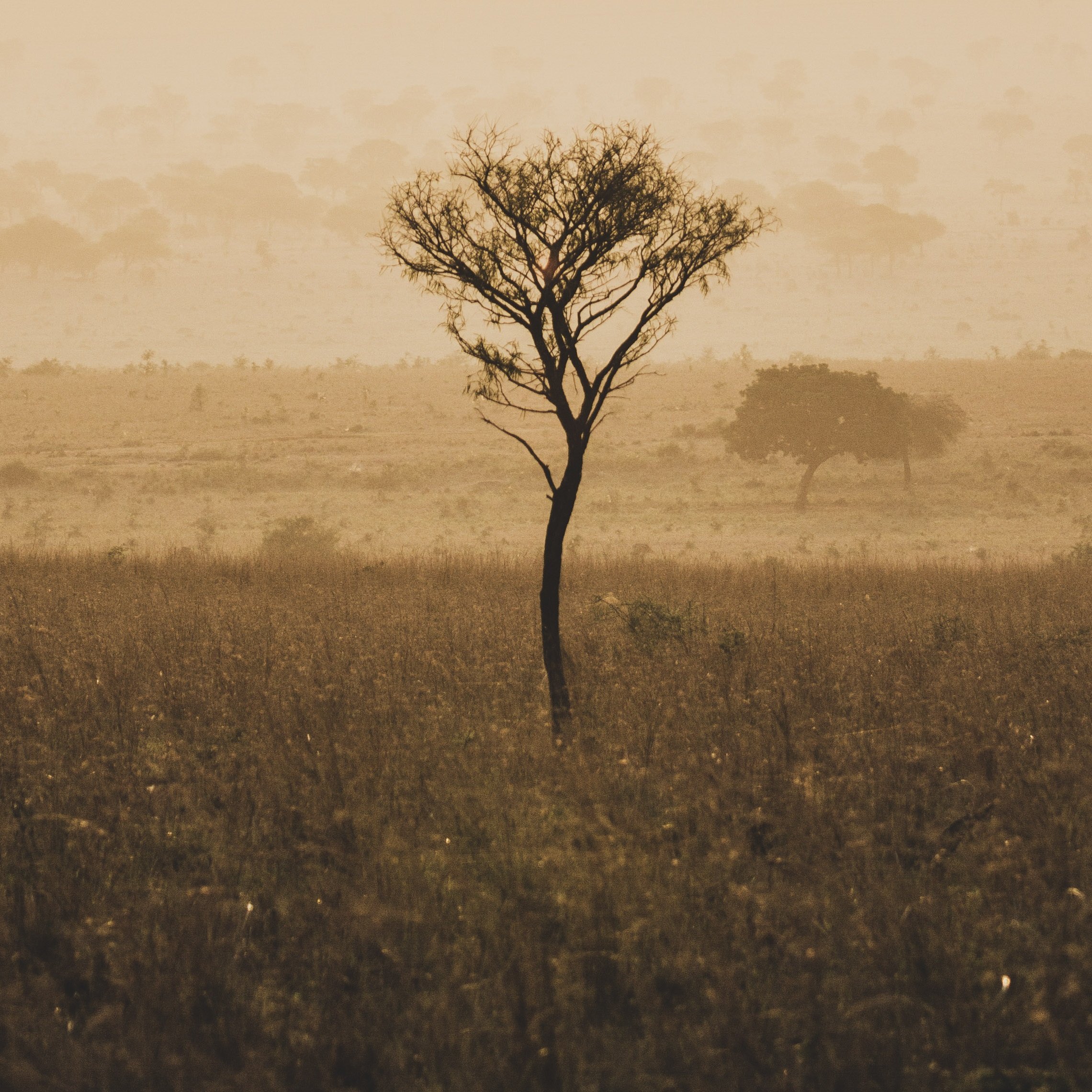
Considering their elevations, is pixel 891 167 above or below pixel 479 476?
above

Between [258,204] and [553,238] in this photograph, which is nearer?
[553,238]

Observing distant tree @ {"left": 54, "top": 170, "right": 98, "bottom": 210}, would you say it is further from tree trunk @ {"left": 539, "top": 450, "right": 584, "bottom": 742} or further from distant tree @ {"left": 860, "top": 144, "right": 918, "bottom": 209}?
tree trunk @ {"left": 539, "top": 450, "right": 584, "bottom": 742}

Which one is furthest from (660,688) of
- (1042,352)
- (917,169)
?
(917,169)

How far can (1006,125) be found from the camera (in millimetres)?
175500

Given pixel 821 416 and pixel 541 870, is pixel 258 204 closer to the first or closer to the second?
pixel 821 416

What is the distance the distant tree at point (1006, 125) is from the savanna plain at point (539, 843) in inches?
7835

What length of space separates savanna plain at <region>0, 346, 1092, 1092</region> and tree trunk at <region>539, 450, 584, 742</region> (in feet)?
0.93

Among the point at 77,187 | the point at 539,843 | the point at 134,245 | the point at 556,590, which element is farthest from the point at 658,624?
the point at 77,187

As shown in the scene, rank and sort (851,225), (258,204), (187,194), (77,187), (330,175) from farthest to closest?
(330,175)
(77,187)
(187,194)
(258,204)
(851,225)

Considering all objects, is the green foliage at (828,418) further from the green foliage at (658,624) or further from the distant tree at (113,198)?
the distant tree at (113,198)

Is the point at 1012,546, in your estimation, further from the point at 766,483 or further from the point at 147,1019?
the point at 147,1019

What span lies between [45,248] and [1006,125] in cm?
16917

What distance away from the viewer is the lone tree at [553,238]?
23.1ft

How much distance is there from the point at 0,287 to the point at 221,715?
113310 millimetres
